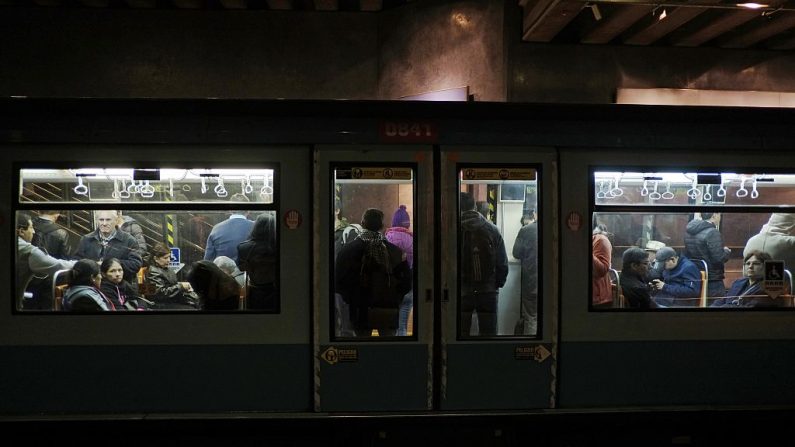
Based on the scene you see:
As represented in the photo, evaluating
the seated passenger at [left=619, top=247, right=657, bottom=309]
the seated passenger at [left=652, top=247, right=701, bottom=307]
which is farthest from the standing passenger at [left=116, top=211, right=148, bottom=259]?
the seated passenger at [left=652, top=247, right=701, bottom=307]

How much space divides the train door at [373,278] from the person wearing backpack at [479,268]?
0.27 metres

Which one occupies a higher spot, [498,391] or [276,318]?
[276,318]

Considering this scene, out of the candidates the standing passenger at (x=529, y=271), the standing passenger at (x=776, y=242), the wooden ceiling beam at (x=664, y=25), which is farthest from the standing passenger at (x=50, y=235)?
the wooden ceiling beam at (x=664, y=25)

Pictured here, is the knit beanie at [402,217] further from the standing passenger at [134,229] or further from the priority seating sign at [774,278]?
the priority seating sign at [774,278]

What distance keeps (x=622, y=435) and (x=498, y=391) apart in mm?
1057

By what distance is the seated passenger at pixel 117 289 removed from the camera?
13.9 feet

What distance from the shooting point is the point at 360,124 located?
4277 mm

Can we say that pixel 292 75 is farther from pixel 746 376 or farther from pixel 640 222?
pixel 746 376

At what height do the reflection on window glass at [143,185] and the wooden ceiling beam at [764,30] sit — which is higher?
the wooden ceiling beam at [764,30]

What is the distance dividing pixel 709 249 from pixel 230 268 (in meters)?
3.74

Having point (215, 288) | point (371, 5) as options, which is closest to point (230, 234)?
point (215, 288)

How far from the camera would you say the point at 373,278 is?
431cm

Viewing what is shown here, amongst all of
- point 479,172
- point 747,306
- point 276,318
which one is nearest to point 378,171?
point 479,172

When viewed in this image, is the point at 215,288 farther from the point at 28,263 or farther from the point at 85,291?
the point at 28,263
